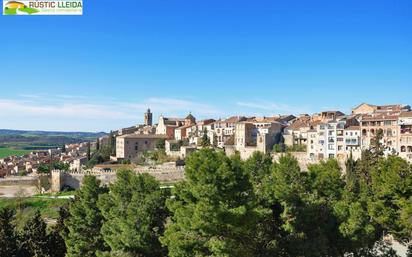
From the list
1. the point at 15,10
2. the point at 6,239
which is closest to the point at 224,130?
the point at 15,10

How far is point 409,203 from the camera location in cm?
2003

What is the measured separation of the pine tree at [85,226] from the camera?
61.3ft

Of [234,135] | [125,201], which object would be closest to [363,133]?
[234,135]

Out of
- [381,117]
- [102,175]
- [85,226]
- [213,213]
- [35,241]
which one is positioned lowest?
[35,241]

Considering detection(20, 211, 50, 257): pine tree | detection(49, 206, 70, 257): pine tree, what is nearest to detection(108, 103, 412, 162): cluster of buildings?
detection(49, 206, 70, 257): pine tree

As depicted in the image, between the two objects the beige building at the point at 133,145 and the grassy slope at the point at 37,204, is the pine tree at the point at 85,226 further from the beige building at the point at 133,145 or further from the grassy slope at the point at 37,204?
the beige building at the point at 133,145

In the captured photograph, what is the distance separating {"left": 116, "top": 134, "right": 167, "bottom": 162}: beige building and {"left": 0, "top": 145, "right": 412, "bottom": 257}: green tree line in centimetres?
4651

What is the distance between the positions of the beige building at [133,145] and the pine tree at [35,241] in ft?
152

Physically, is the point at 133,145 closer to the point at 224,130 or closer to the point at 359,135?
the point at 224,130

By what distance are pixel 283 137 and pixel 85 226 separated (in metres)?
44.2

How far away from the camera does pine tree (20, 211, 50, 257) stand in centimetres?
2006

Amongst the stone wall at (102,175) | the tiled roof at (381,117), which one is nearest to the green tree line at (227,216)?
the tiled roof at (381,117)

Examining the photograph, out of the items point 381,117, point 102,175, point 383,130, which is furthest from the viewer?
point 102,175

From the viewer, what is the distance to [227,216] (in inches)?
567
